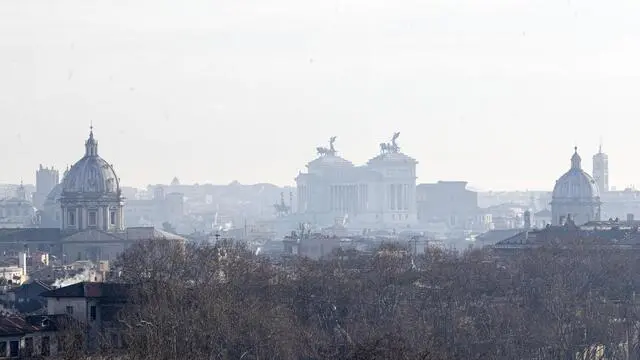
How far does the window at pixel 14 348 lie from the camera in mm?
67000

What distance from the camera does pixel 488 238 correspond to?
195 m

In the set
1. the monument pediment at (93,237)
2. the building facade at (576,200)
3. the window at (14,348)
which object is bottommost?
the window at (14,348)

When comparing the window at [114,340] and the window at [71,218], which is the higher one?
the window at [71,218]

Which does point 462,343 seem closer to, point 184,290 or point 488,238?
point 184,290

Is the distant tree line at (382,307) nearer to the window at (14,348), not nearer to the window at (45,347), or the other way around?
→ the window at (45,347)

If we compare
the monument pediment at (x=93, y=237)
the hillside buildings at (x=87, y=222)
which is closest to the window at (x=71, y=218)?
the hillside buildings at (x=87, y=222)

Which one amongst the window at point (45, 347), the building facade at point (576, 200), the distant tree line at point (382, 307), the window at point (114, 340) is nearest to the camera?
the window at point (45, 347)

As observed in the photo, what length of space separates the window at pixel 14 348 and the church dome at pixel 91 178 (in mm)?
107687

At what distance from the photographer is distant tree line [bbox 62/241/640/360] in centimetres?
7094

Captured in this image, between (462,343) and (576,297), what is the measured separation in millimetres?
15413

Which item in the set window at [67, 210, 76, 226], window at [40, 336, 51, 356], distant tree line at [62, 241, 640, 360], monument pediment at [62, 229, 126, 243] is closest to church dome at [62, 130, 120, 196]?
window at [67, 210, 76, 226]

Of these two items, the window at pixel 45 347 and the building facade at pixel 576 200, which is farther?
the building facade at pixel 576 200

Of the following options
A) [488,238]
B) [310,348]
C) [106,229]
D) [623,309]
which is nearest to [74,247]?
[106,229]

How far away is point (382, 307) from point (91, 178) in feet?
295
